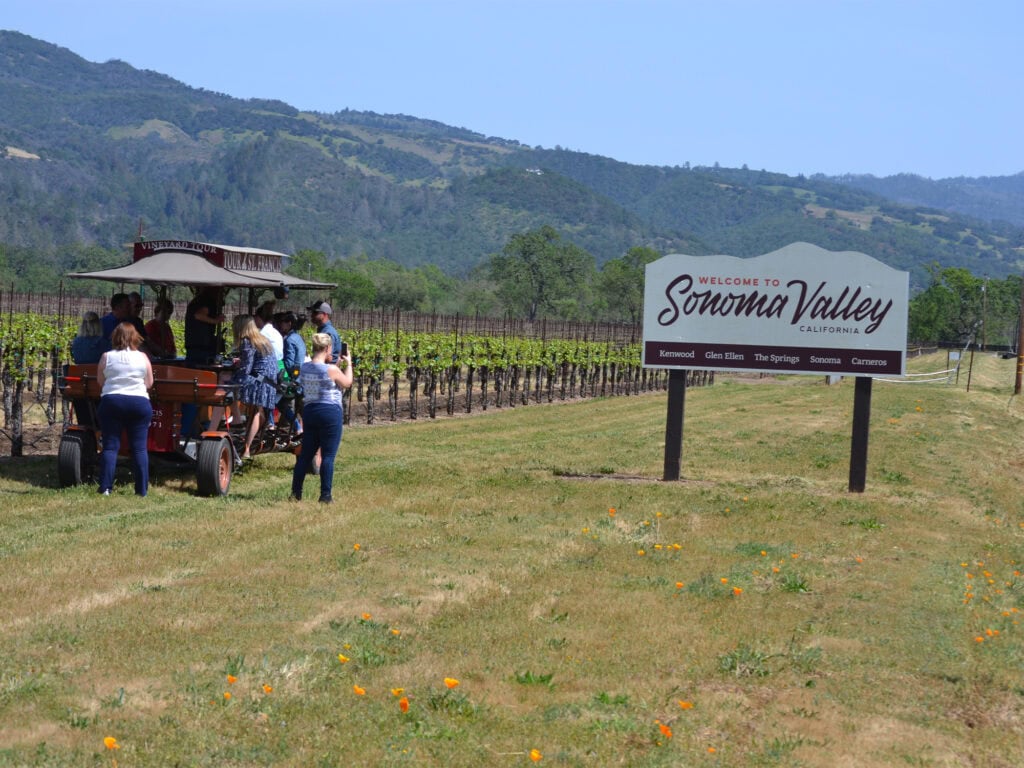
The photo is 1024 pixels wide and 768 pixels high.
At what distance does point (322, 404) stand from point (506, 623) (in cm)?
433

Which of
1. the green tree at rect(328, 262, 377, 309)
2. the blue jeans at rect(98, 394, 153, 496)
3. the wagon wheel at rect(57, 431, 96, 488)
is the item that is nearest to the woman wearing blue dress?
the blue jeans at rect(98, 394, 153, 496)

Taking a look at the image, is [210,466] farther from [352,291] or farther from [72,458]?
[352,291]

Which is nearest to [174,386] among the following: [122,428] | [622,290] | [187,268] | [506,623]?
[122,428]

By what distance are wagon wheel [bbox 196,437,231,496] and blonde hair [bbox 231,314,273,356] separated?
3.71 ft

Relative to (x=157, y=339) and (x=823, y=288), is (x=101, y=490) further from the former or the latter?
(x=823, y=288)

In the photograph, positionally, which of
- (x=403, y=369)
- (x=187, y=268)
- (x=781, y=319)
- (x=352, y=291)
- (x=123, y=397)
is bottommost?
(x=403, y=369)

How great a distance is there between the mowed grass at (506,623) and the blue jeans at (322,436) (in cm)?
42

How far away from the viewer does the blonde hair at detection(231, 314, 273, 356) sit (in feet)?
41.2

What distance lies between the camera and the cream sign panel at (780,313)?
13875 mm

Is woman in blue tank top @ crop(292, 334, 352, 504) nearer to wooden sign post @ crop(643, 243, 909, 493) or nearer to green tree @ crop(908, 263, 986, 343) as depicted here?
wooden sign post @ crop(643, 243, 909, 493)

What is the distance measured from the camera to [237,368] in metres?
12.9

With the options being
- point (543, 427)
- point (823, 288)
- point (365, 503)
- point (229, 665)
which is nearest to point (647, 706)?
point (229, 665)

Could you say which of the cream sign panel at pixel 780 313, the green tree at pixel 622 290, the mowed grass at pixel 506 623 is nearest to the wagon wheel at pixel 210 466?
the mowed grass at pixel 506 623

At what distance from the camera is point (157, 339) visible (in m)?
13.7
